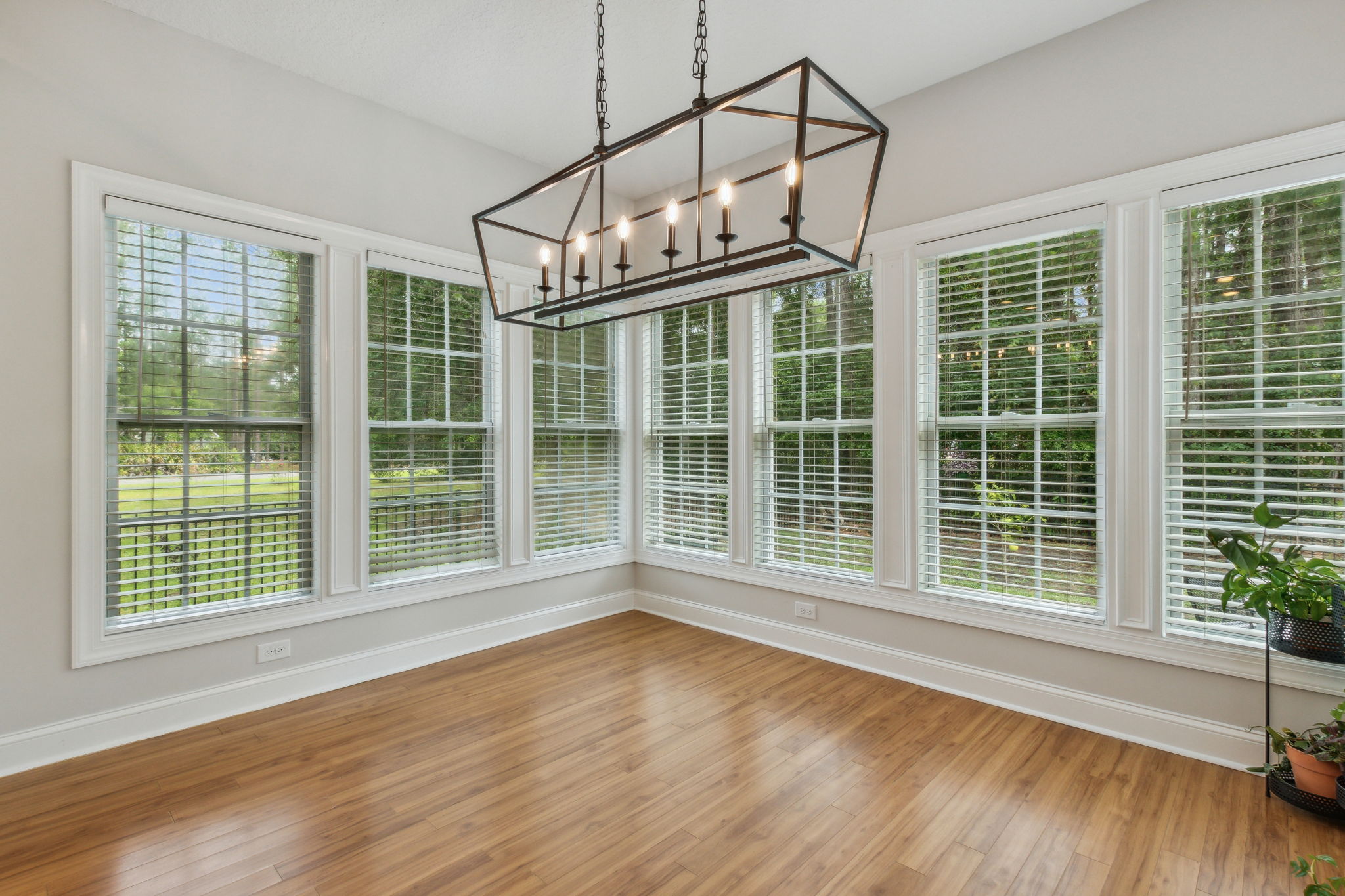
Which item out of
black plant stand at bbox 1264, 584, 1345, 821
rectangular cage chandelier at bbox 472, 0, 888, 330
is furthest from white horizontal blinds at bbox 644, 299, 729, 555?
black plant stand at bbox 1264, 584, 1345, 821

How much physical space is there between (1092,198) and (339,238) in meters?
3.78

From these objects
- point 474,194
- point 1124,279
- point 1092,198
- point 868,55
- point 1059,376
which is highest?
point 868,55

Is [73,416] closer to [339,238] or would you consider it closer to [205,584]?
[205,584]

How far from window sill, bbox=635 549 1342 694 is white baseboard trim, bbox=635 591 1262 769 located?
233 millimetres

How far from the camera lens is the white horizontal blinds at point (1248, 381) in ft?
8.04

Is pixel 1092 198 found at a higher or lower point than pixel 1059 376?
higher

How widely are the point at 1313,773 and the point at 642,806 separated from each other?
7.81 ft

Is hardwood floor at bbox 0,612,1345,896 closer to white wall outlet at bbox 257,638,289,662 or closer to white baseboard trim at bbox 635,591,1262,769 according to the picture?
white baseboard trim at bbox 635,591,1262,769

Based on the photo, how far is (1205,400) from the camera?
269 cm

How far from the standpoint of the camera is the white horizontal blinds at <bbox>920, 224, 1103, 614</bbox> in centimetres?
299

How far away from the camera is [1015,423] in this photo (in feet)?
10.5

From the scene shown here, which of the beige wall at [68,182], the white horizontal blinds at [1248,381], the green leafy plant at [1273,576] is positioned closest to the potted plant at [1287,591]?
the green leafy plant at [1273,576]

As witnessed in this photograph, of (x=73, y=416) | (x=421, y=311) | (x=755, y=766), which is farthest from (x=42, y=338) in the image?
(x=755, y=766)

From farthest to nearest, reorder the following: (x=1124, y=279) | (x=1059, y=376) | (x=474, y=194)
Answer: (x=474, y=194) < (x=1059, y=376) < (x=1124, y=279)
